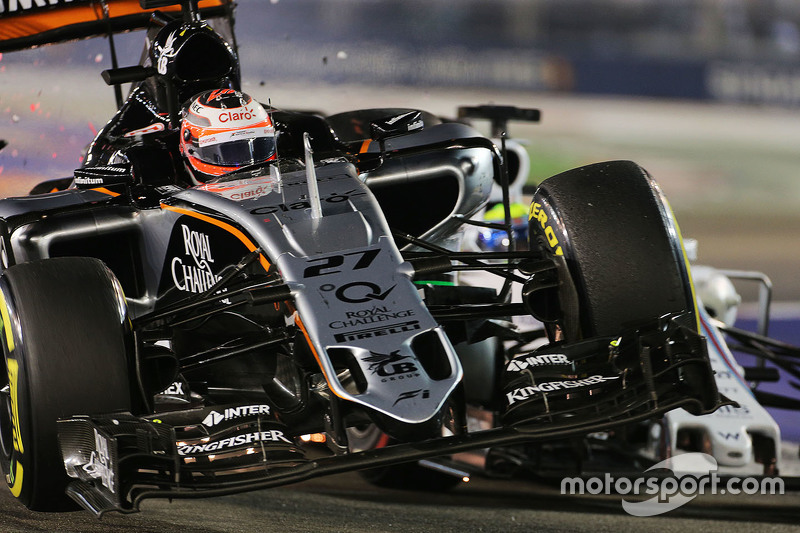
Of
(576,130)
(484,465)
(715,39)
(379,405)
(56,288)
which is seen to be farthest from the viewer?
(715,39)

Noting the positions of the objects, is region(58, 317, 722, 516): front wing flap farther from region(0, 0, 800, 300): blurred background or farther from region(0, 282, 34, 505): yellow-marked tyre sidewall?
region(0, 0, 800, 300): blurred background

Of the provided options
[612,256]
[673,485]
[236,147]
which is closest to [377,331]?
[612,256]

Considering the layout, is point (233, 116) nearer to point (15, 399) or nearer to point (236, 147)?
point (236, 147)

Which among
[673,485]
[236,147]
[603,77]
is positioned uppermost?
[236,147]

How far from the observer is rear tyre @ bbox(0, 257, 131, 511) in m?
3.65

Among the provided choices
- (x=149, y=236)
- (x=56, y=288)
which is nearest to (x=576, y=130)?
(x=149, y=236)

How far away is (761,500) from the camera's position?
18.0ft

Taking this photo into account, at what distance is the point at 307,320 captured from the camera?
3674mm

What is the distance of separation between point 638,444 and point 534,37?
9.53 meters

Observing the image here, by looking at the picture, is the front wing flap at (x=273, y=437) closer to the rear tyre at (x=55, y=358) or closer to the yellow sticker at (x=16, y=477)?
the rear tyre at (x=55, y=358)

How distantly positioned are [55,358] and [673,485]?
2.96 metres

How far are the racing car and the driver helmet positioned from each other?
131 mm

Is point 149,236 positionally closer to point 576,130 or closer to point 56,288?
point 56,288

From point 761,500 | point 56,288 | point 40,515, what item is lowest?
point 761,500
